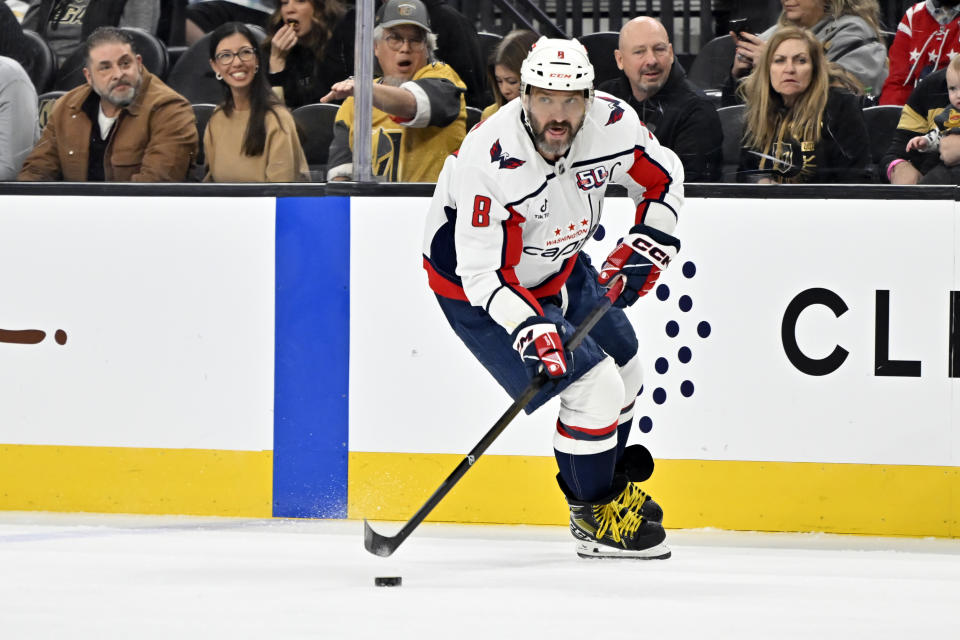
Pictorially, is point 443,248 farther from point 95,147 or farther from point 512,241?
point 95,147

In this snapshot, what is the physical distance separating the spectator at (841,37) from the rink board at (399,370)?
0.39m

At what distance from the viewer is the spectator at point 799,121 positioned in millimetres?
3713

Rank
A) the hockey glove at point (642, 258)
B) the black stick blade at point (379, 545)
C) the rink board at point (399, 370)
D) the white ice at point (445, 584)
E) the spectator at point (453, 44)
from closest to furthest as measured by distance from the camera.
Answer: the white ice at point (445, 584)
the black stick blade at point (379, 545)
the hockey glove at point (642, 258)
the rink board at point (399, 370)
the spectator at point (453, 44)

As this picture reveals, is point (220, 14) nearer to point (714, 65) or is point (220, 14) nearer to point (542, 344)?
point (714, 65)

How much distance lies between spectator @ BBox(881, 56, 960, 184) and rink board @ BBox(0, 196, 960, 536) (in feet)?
0.35

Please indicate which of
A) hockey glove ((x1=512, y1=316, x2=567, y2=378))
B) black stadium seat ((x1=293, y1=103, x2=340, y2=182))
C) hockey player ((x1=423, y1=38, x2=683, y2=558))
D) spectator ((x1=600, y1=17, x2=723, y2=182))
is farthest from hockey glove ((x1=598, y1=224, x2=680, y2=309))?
black stadium seat ((x1=293, y1=103, x2=340, y2=182))

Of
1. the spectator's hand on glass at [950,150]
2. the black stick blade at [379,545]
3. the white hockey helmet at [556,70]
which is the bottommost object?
the black stick blade at [379,545]

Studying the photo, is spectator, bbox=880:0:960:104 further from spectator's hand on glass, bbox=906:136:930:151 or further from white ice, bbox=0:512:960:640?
white ice, bbox=0:512:960:640

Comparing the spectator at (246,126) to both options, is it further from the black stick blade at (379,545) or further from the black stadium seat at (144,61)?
the black stick blade at (379,545)

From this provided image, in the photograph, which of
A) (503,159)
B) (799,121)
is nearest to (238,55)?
(503,159)

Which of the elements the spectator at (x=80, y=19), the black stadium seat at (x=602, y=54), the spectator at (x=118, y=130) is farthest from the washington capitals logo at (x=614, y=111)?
the spectator at (x=80, y=19)

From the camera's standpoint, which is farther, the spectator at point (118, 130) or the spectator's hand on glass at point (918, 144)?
the spectator at point (118, 130)

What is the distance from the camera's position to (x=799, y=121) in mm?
3734

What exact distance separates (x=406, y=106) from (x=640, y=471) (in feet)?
4.12
